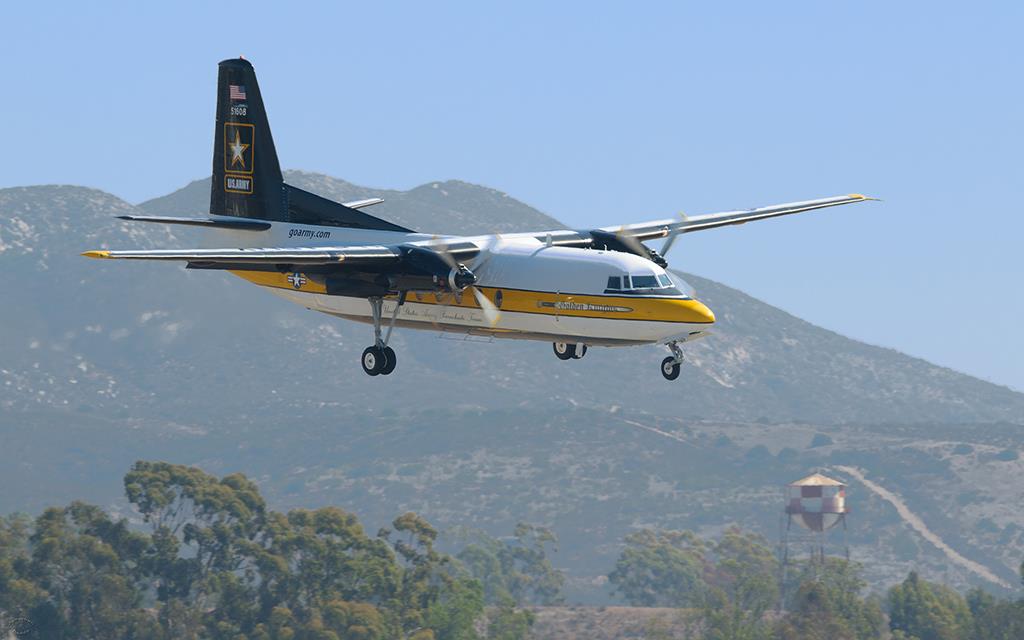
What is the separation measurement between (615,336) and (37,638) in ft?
328

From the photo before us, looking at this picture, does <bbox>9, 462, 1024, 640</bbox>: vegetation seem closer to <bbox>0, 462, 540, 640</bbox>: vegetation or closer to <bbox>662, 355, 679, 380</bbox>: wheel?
<bbox>0, 462, 540, 640</bbox>: vegetation

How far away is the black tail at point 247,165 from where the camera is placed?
61.4 meters

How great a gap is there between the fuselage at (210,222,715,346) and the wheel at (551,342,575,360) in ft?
5.53

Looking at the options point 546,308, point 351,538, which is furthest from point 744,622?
point 546,308

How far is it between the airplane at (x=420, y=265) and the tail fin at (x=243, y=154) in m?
0.04

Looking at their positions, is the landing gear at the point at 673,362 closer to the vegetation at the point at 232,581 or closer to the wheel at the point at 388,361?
the wheel at the point at 388,361

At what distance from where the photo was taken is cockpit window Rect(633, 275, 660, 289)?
5219cm

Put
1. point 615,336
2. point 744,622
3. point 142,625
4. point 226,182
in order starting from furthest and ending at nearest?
point 744,622 → point 142,625 → point 226,182 → point 615,336

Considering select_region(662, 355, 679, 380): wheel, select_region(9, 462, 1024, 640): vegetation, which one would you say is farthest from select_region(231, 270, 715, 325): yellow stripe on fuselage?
select_region(9, 462, 1024, 640): vegetation

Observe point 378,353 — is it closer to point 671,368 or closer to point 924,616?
point 671,368

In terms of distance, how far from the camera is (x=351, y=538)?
5630 inches

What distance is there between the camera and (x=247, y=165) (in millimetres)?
62375

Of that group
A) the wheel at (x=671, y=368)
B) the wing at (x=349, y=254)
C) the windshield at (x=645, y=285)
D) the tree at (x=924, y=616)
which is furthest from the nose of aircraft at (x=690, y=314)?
the tree at (x=924, y=616)

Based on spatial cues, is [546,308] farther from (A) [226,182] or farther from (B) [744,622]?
(B) [744,622]
